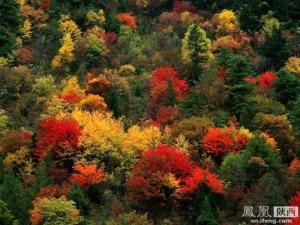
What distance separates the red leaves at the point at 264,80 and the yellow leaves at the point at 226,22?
1951 centimetres

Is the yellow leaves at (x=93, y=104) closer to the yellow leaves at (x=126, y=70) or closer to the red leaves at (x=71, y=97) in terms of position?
the red leaves at (x=71, y=97)

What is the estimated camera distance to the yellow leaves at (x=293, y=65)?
93.6 metres

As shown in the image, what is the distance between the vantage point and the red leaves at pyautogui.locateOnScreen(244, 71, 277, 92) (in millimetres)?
87438

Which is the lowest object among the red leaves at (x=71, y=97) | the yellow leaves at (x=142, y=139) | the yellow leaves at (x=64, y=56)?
the yellow leaves at (x=142, y=139)

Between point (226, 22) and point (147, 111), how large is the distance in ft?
107

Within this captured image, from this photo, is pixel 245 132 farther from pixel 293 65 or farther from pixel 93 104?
pixel 293 65

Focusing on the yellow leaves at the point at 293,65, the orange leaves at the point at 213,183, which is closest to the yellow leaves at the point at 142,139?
the orange leaves at the point at 213,183

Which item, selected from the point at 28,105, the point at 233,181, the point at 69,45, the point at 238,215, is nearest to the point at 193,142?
the point at 233,181

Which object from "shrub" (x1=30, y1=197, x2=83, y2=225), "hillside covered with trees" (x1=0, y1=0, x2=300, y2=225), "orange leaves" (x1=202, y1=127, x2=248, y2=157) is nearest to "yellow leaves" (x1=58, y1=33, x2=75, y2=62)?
"hillside covered with trees" (x1=0, y1=0, x2=300, y2=225)

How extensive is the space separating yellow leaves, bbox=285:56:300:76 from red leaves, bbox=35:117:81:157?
38.7 m

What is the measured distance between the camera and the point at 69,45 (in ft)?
343

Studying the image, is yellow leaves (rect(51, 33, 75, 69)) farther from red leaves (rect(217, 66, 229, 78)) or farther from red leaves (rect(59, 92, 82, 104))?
red leaves (rect(217, 66, 229, 78))

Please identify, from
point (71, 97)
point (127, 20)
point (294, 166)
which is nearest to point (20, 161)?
point (71, 97)

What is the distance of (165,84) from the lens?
90.8 m
